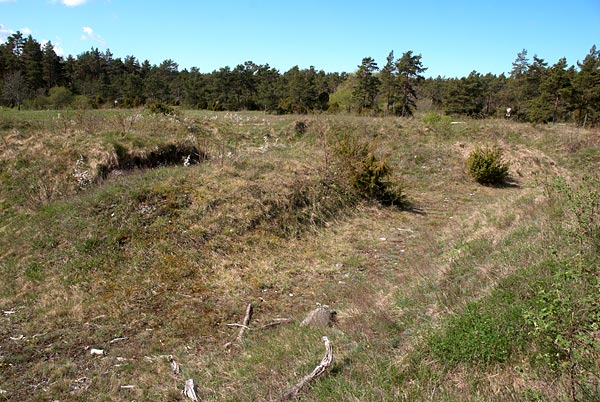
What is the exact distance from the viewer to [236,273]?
6648 mm

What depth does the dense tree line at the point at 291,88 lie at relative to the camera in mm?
28969

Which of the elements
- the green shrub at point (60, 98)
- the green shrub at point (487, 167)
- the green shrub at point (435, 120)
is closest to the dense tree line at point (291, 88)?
the green shrub at point (60, 98)

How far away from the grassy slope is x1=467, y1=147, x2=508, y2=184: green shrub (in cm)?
46

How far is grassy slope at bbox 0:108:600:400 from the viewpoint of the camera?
3535 mm

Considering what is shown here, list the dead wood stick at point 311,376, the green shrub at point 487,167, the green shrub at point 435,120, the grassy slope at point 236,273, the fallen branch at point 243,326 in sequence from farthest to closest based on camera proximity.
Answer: the green shrub at point 435,120 < the green shrub at point 487,167 < the fallen branch at point 243,326 < the grassy slope at point 236,273 < the dead wood stick at point 311,376

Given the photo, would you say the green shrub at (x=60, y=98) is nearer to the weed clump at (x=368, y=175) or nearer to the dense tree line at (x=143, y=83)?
the dense tree line at (x=143, y=83)

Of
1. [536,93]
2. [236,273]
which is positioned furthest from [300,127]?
[536,93]

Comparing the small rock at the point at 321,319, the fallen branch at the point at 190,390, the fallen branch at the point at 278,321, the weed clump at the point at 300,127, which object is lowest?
the fallen branch at the point at 278,321

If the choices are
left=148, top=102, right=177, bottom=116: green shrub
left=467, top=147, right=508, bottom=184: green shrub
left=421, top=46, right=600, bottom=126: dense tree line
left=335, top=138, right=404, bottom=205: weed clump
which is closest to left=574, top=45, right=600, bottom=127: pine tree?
left=421, top=46, right=600, bottom=126: dense tree line

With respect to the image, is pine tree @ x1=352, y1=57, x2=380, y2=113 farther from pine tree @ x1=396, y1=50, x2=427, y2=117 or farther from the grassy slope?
the grassy slope

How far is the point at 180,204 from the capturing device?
7973 millimetres

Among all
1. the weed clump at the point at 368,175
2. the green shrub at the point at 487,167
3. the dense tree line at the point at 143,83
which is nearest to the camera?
the weed clump at the point at 368,175

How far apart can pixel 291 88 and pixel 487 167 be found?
29040 mm

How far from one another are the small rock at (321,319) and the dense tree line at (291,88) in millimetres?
20687
